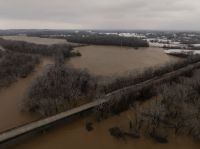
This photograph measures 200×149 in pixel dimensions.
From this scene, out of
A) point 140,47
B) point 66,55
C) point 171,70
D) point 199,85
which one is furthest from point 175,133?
point 140,47

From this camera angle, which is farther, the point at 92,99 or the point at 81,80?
the point at 81,80

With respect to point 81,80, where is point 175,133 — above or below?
below

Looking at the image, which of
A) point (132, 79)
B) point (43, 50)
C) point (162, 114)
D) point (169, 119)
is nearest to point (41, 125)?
point (162, 114)

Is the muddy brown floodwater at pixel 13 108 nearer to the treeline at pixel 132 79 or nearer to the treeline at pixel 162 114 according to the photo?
the treeline at pixel 162 114

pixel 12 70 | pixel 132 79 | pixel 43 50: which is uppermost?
pixel 43 50

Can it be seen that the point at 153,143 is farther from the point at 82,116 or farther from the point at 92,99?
the point at 92,99

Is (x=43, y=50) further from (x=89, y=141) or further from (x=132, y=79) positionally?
(x=89, y=141)

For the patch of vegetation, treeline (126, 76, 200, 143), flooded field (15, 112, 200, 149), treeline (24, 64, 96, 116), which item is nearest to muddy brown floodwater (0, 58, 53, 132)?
treeline (24, 64, 96, 116)
